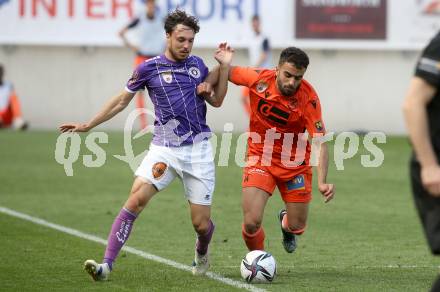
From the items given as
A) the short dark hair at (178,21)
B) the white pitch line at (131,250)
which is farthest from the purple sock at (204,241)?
the short dark hair at (178,21)

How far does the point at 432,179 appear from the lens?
572cm

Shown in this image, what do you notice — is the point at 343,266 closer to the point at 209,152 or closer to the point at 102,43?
the point at 209,152

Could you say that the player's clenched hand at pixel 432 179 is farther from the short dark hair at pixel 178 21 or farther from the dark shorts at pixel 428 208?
the short dark hair at pixel 178 21

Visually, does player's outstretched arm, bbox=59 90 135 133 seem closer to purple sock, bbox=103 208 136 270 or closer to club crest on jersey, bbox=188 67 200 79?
club crest on jersey, bbox=188 67 200 79

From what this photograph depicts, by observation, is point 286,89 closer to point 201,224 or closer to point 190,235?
point 201,224

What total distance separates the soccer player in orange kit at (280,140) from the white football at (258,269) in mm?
418

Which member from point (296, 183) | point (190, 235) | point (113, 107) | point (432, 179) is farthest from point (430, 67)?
point (190, 235)

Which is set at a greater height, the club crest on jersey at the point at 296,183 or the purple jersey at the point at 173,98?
the purple jersey at the point at 173,98

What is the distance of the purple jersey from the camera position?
Result: 9469 mm

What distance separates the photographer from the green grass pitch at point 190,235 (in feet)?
30.7

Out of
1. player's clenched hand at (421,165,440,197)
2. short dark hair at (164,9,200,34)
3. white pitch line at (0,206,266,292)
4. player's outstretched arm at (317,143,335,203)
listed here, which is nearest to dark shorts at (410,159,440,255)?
player's clenched hand at (421,165,440,197)

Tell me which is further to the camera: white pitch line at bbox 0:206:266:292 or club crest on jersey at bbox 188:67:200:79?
club crest on jersey at bbox 188:67:200:79

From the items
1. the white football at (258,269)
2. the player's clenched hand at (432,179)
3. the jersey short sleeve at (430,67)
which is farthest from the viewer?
the white football at (258,269)

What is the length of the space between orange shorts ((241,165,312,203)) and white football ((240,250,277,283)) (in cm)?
80
